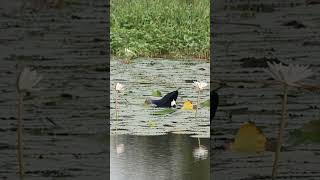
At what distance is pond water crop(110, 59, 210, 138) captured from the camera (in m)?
4.20

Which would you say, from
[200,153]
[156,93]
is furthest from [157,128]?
[200,153]

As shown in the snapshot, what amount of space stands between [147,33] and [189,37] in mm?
449

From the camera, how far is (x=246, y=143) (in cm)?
142

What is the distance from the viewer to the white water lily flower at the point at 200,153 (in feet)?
11.0

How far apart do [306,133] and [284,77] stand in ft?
0.55

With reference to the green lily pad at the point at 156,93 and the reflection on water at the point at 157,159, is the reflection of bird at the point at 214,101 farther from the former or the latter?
the green lily pad at the point at 156,93

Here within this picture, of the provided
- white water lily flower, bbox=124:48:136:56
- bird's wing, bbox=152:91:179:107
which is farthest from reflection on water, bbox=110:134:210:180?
white water lily flower, bbox=124:48:136:56

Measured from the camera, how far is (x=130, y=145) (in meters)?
3.83

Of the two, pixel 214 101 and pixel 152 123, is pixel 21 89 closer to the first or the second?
pixel 214 101

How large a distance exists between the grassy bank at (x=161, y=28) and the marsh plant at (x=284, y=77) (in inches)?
187

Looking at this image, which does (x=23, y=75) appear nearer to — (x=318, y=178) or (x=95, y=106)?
(x=95, y=106)

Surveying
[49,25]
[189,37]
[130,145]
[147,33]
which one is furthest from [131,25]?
[49,25]

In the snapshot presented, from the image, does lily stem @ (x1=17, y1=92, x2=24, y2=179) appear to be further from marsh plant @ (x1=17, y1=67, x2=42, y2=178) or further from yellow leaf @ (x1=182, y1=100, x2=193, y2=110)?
yellow leaf @ (x1=182, y1=100, x2=193, y2=110)

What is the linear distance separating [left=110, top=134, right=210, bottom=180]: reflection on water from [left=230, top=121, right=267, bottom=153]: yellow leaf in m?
1.39
